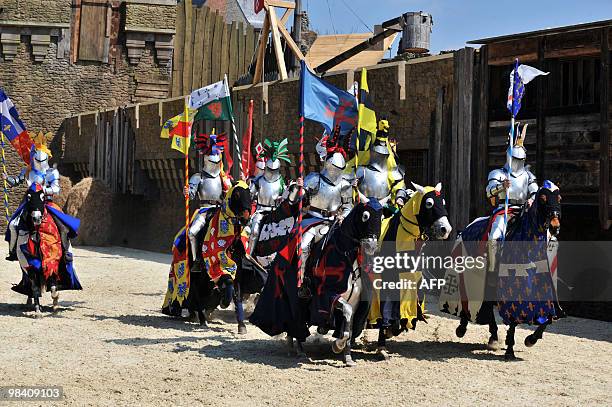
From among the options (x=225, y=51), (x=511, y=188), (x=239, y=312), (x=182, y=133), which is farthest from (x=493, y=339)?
(x=225, y=51)

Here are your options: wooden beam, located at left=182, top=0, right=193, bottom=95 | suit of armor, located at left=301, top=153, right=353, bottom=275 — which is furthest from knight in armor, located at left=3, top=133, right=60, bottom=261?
wooden beam, located at left=182, top=0, right=193, bottom=95

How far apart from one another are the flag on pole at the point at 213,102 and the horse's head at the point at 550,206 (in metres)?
4.11

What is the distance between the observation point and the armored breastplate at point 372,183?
9.73 m

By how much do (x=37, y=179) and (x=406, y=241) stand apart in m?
4.82

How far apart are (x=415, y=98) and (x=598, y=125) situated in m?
3.41

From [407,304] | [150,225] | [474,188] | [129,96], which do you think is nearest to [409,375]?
[407,304]

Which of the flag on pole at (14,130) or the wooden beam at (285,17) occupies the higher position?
the wooden beam at (285,17)

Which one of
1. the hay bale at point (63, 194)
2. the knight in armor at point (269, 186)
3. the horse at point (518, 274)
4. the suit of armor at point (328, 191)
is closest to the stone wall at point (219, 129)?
the hay bale at point (63, 194)

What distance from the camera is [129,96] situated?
29344mm

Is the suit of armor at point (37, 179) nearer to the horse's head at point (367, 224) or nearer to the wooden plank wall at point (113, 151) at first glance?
the horse's head at point (367, 224)

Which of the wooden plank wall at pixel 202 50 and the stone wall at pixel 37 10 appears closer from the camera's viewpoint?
the stone wall at pixel 37 10

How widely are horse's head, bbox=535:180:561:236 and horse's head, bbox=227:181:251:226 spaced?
3.09 metres

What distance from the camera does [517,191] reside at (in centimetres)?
910

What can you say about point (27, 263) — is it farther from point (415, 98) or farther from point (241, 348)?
point (415, 98)
